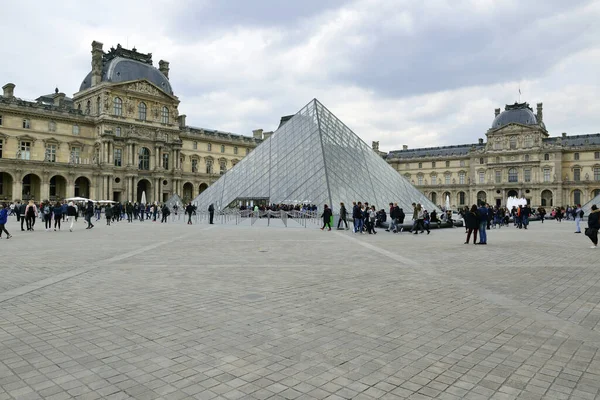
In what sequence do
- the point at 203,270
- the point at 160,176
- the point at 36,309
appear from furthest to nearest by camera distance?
the point at 160,176, the point at 203,270, the point at 36,309

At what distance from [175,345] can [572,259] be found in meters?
8.83

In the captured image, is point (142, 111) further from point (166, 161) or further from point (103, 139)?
point (166, 161)

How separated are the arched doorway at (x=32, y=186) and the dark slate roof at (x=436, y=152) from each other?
59.3m

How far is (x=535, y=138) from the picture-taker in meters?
65.5

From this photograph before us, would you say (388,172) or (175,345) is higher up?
(388,172)

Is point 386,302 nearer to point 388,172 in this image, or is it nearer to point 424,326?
point 424,326

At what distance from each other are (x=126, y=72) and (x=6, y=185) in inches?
713

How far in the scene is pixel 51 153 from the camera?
4581 centimetres

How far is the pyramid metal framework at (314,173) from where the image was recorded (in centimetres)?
2284

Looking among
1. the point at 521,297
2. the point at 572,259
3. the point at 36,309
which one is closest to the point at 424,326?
the point at 521,297

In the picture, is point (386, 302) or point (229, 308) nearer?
point (229, 308)

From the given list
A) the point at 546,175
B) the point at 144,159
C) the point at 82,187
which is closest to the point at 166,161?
the point at 144,159

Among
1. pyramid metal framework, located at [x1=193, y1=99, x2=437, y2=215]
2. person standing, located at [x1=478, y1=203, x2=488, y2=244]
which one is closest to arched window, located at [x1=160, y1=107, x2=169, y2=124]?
pyramid metal framework, located at [x1=193, y1=99, x2=437, y2=215]

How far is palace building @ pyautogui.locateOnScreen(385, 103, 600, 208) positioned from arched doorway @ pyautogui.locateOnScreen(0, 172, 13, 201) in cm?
6209
